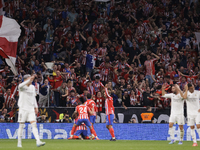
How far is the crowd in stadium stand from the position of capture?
18.8 m

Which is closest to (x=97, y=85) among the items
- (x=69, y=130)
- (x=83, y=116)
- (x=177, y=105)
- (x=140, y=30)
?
(x=69, y=130)

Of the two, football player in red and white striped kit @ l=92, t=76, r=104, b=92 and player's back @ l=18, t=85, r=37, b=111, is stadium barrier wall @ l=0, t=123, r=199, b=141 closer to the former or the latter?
football player in red and white striped kit @ l=92, t=76, r=104, b=92

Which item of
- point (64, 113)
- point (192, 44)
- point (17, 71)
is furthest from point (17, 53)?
point (192, 44)

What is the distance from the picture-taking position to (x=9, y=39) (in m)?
20.6

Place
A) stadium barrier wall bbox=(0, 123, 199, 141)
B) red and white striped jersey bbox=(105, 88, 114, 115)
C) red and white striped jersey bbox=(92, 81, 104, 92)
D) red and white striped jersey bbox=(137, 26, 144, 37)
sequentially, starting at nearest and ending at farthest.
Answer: red and white striped jersey bbox=(105, 88, 114, 115)
stadium barrier wall bbox=(0, 123, 199, 141)
red and white striped jersey bbox=(92, 81, 104, 92)
red and white striped jersey bbox=(137, 26, 144, 37)

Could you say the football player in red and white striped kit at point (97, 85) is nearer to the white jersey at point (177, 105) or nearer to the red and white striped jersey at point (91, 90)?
the red and white striped jersey at point (91, 90)

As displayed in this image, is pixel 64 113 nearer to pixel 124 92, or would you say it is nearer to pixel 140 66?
pixel 124 92

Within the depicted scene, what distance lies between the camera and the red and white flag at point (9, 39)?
19984 millimetres

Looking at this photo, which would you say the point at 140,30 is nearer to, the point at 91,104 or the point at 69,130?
the point at 91,104

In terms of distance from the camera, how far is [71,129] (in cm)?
1784

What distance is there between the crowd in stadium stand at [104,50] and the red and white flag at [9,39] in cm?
82

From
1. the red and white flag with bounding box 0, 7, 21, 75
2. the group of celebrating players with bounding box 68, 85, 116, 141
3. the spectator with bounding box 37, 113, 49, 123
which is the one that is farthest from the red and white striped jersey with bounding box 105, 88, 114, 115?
the red and white flag with bounding box 0, 7, 21, 75

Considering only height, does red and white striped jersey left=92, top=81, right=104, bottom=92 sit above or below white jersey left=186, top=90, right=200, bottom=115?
above

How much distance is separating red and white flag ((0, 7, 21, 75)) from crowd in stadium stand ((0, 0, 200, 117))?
2.71 ft
